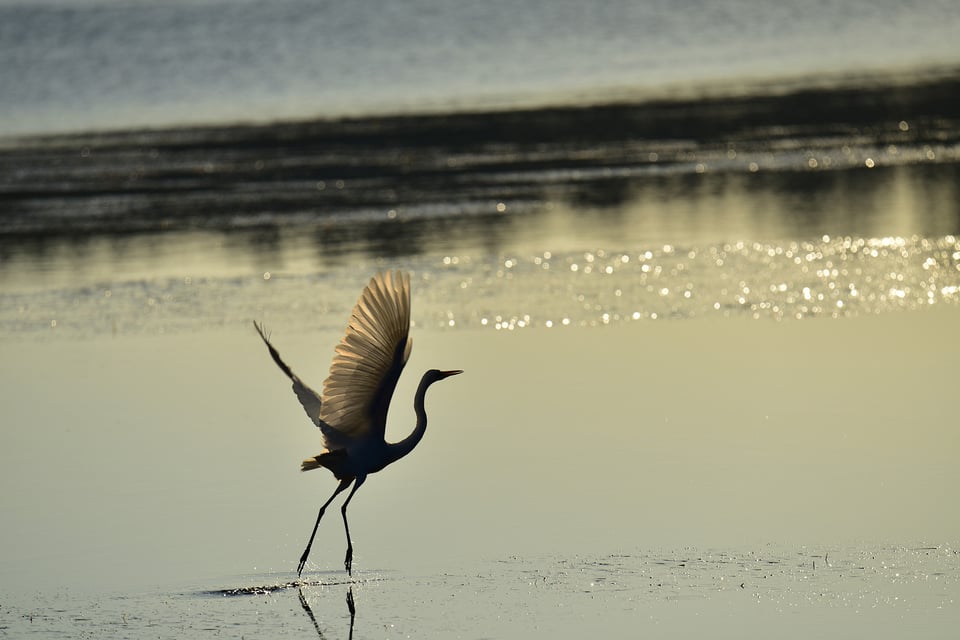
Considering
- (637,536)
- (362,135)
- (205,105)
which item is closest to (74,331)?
(637,536)

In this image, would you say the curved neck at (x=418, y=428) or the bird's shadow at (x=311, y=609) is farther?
the curved neck at (x=418, y=428)

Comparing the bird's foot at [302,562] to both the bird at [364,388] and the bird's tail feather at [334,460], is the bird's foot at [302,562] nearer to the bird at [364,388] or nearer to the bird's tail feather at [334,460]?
the bird at [364,388]

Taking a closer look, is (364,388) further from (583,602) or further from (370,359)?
(583,602)

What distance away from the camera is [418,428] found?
33.1ft

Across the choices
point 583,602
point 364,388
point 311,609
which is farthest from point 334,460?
point 583,602

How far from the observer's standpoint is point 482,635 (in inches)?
321

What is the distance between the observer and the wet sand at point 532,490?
28.1 feet

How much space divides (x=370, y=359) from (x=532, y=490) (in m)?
1.49

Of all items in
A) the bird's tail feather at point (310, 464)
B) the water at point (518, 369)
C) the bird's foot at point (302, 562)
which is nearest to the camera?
the water at point (518, 369)

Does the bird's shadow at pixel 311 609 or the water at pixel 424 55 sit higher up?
the water at pixel 424 55

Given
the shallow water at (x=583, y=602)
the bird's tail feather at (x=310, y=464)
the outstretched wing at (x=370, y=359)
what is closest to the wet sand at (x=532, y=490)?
the shallow water at (x=583, y=602)

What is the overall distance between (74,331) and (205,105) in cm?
2583

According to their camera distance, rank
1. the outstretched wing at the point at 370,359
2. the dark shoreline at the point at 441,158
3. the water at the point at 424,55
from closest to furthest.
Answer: the outstretched wing at the point at 370,359 → the dark shoreline at the point at 441,158 → the water at the point at 424,55

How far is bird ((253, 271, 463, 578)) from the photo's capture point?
370 inches
